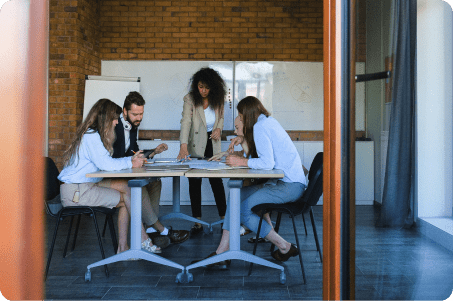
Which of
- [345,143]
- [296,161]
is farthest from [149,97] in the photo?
[345,143]

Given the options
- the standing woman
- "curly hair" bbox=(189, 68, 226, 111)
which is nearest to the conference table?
the standing woman

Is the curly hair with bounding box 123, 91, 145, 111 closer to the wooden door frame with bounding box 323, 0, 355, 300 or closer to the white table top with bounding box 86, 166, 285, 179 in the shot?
the white table top with bounding box 86, 166, 285, 179

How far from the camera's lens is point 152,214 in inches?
135

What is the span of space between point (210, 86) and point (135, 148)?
978 millimetres

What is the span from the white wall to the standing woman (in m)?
2.58

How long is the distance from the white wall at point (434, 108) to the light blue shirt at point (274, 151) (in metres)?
1.23

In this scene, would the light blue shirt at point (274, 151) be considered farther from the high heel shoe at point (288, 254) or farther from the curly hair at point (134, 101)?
the curly hair at point (134, 101)

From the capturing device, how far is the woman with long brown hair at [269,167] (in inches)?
119

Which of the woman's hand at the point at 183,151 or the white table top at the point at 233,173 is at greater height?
the woman's hand at the point at 183,151

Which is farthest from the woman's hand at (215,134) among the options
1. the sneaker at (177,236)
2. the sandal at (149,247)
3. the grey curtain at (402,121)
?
the grey curtain at (402,121)

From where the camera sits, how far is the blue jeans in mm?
3020

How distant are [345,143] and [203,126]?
2608 millimetres

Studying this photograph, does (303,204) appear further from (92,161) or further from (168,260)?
(92,161)

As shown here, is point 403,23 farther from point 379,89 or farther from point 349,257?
point 349,257
